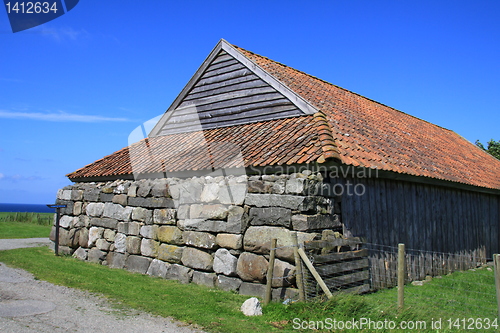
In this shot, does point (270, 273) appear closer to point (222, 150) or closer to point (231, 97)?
point (222, 150)

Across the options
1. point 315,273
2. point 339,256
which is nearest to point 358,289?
point 339,256

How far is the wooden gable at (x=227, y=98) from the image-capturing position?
A: 10117 mm

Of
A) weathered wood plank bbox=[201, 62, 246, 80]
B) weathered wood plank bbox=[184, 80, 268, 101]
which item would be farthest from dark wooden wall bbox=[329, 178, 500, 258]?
weathered wood plank bbox=[201, 62, 246, 80]

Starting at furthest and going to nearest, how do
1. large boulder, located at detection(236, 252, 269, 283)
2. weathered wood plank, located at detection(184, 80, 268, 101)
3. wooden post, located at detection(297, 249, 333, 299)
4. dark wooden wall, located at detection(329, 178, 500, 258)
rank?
weathered wood plank, located at detection(184, 80, 268, 101), dark wooden wall, located at detection(329, 178, 500, 258), large boulder, located at detection(236, 252, 269, 283), wooden post, located at detection(297, 249, 333, 299)

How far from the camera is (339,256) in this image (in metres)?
7.10

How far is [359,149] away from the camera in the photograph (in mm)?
8375

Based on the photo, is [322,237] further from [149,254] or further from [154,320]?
[149,254]

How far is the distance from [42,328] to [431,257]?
8.76 m

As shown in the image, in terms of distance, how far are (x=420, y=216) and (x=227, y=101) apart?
19.4 ft

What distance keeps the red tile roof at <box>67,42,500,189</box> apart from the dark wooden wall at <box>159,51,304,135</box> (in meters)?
0.34

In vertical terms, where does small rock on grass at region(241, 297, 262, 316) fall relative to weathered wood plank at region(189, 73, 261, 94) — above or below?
below

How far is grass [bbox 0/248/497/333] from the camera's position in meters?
5.64

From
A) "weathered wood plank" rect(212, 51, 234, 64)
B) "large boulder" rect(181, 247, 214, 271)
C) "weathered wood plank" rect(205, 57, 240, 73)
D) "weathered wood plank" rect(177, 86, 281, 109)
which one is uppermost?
"weathered wood plank" rect(212, 51, 234, 64)
